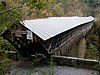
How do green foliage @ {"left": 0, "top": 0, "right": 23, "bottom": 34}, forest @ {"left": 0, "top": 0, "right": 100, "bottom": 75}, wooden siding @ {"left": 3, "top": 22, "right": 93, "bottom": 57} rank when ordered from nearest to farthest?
forest @ {"left": 0, "top": 0, "right": 100, "bottom": 75} < green foliage @ {"left": 0, "top": 0, "right": 23, "bottom": 34} < wooden siding @ {"left": 3, "top": 22, "right": 93, "bottom": 57}

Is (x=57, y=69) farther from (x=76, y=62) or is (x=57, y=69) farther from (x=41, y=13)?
(x=41, y=13)

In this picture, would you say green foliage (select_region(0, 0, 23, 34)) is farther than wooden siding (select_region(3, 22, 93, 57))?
No

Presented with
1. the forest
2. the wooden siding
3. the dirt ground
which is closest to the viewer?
the forest

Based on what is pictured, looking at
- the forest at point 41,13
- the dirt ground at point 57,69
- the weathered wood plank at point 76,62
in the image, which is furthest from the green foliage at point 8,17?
the weathered wood plank at point 76,62

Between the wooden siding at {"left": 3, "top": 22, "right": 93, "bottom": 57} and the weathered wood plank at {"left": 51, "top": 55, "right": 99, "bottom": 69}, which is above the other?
the wooden siding at {"left": 3, "top": 22, "right": 93, "bottom": 57}

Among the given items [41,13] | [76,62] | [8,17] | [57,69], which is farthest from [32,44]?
[41,13]

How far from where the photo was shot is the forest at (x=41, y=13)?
4012 millimetres

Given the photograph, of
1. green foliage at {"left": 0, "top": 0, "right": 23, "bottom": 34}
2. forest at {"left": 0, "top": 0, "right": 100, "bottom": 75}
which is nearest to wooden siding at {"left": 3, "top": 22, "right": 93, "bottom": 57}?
forest at {"left": 0, "top": 0, "right": 100, "bottom": 75}

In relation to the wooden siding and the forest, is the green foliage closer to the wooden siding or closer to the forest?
the forest

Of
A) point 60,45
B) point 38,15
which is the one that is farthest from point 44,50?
point 38,15

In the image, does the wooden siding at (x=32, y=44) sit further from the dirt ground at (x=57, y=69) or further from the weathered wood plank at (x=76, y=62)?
the dirt ground at (x=57, y=69)

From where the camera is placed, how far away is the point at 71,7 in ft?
119

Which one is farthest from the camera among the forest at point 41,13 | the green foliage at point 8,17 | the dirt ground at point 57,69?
the dirt ground at point 57,69

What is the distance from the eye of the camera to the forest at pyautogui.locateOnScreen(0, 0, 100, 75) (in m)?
4.01
